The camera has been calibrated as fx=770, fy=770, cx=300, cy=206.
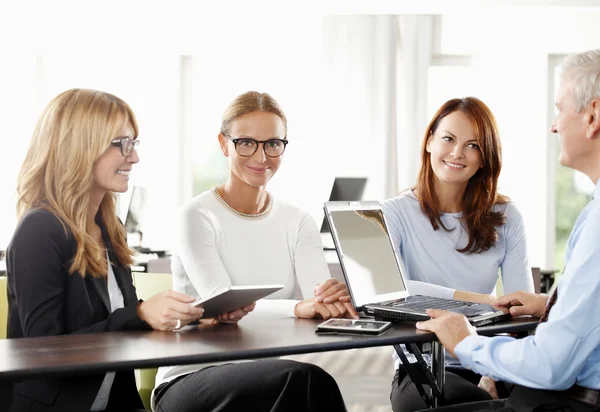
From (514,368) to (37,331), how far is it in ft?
3.67

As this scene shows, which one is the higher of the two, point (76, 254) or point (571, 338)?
point (76, 254)

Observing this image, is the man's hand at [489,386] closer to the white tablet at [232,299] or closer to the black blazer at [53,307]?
the white tablet at [232,299]

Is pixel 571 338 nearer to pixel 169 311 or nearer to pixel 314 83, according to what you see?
pixel 169 311

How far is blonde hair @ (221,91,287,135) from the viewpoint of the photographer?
262 cm

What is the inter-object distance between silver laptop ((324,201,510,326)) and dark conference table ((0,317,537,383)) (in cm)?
7

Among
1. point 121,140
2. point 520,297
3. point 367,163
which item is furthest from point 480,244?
point 367,163

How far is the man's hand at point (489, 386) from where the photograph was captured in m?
2.41

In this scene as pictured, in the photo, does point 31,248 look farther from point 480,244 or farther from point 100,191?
point 480,244

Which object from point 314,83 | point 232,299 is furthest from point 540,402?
point 314,83

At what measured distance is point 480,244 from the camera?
266 centimetres

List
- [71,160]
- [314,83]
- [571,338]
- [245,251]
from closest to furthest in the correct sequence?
[571,338]
[71,160]
[245,251]
[314,83]

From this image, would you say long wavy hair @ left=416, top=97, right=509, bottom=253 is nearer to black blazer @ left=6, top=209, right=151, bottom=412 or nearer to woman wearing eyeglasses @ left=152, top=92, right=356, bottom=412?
woman wearing eyeglasses @ left=152, top=92, right=356, bottom=412

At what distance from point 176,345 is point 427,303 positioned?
0.79 meters

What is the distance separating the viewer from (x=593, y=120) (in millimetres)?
1687
